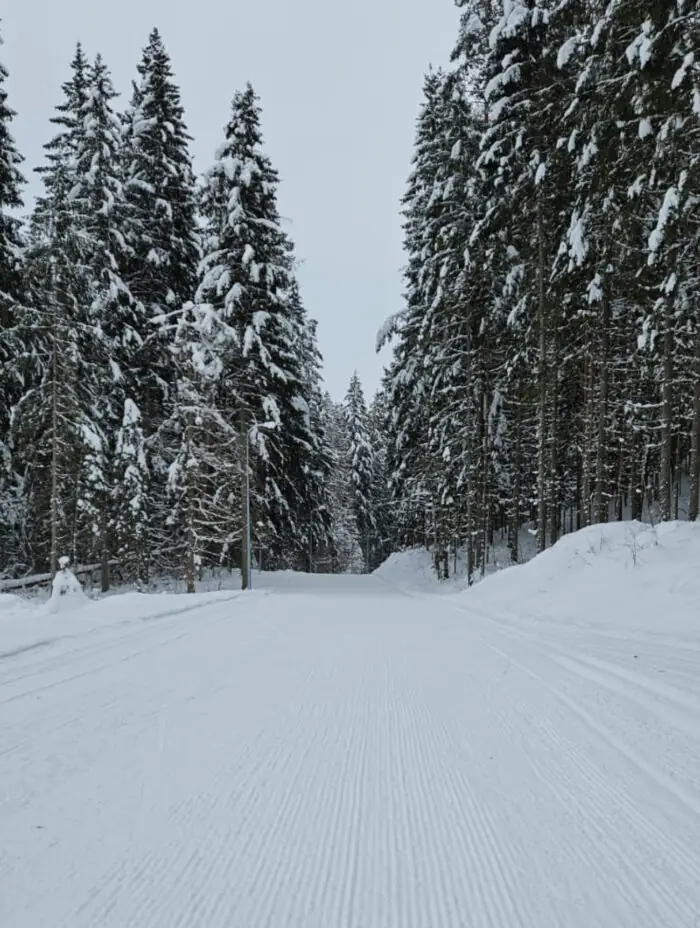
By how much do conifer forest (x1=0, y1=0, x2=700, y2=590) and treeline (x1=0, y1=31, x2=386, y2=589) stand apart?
0.11 m

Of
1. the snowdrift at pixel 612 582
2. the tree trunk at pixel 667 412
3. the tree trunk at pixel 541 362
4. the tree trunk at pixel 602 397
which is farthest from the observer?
the tree trunk at pixel 541 362

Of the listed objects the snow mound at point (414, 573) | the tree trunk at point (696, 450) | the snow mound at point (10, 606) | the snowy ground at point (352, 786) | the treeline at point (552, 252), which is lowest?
the snow mound at point (414, 573)

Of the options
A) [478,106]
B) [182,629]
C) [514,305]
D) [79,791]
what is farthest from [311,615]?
[478,106]

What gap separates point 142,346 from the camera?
21125mm

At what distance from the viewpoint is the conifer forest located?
44.2 ft

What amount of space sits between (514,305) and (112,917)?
769 inches

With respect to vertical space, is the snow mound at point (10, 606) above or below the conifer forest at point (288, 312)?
below

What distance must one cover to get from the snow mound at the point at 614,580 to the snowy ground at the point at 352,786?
2.80 feet

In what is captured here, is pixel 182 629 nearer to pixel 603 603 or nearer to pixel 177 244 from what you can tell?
pixel 603 603

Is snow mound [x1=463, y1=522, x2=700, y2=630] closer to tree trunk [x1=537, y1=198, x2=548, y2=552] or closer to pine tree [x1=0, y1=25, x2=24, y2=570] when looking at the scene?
tree trunk [x1=537, y1=198, x2=548, y2=552]

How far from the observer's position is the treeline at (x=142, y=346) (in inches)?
719

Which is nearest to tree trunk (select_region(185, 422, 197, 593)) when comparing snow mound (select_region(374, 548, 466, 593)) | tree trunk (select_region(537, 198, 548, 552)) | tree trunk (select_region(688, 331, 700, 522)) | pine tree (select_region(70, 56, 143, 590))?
pine tree (select_region(70, 56, 143, 590))

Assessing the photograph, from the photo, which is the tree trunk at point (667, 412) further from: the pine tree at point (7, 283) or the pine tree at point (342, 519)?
the pine tree at point (342, 519)

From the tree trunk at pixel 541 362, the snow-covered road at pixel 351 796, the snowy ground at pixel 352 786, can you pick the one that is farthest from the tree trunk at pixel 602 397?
the snow-covered road at pixel 351 796
